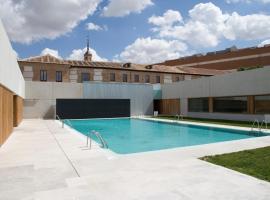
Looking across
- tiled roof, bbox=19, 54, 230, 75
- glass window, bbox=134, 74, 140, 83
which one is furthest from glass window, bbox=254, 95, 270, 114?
tiled roof, bbox=19, 54, 230, 75

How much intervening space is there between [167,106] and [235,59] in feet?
98.6

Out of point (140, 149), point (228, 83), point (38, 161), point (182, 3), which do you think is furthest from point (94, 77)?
point (38, 161)

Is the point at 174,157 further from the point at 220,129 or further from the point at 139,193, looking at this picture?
the point at 220,129

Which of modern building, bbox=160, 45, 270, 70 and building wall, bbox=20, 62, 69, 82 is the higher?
modern building, bbox=160, 45, 270, 70

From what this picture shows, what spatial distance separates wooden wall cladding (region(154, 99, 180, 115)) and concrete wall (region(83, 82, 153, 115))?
4.75 feet

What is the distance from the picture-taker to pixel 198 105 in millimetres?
25547

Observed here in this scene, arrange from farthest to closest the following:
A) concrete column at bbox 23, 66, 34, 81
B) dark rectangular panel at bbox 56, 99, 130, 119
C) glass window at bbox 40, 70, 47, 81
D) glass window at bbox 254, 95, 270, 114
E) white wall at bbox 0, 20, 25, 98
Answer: glass window at bbox 40, 70, 47, 81 < concrete column at bbox 23, 66, 34, 81 < dark rectangular panel at bbox 56, 99, 130, 119 < glass window at bbox 254, 95, 270, 114 < white wall at bbox 0, 20, 25, 98

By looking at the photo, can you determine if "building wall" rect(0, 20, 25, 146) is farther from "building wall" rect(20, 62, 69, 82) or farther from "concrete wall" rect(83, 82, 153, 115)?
"building wall" rect(20, 62, 69, 82)

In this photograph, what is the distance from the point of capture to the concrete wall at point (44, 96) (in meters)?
25.5

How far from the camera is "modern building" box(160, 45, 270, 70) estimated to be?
160ft

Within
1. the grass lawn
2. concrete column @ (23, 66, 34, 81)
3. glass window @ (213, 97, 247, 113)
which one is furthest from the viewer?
concrete column @ (23, 66, 34, 81)

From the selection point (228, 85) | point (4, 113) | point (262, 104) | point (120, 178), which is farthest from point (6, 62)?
point (228, 85)

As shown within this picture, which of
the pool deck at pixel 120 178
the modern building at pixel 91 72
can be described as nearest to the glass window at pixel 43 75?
the modern building at pixel 91 72

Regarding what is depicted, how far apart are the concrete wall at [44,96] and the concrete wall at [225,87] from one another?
38.2 feet
